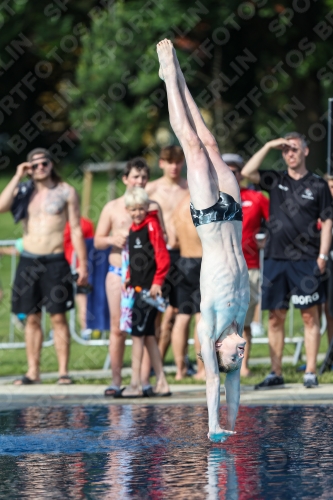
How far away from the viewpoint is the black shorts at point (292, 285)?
1127 centimetres

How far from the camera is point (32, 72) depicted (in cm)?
3709

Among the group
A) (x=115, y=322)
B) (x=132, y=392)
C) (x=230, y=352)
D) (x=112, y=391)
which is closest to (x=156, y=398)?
(x=132, y=392)

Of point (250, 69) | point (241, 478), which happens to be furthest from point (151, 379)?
point (250, 69)

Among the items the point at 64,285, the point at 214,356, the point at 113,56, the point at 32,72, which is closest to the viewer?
the point at 214,356

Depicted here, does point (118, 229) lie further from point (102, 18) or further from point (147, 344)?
point (102, 18)

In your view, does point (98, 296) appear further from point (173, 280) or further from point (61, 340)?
point (173, 280)

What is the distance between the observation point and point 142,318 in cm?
1062

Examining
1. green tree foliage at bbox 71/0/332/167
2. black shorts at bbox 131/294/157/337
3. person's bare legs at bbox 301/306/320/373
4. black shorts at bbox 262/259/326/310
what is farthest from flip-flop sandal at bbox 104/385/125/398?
green tree foliage at bbox 71/0/332/167

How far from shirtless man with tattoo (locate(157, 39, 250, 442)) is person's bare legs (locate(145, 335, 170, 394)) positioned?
3.13 m

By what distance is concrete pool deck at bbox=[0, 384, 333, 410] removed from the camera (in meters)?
10.1

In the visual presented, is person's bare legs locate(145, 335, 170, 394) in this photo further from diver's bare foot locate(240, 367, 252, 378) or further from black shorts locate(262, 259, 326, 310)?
diver's bare foot locate(240, 367, 252, 378)

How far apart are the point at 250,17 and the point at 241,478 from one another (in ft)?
48.4

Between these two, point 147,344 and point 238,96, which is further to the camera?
point 238,96

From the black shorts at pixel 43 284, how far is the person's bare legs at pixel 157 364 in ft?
5.33
